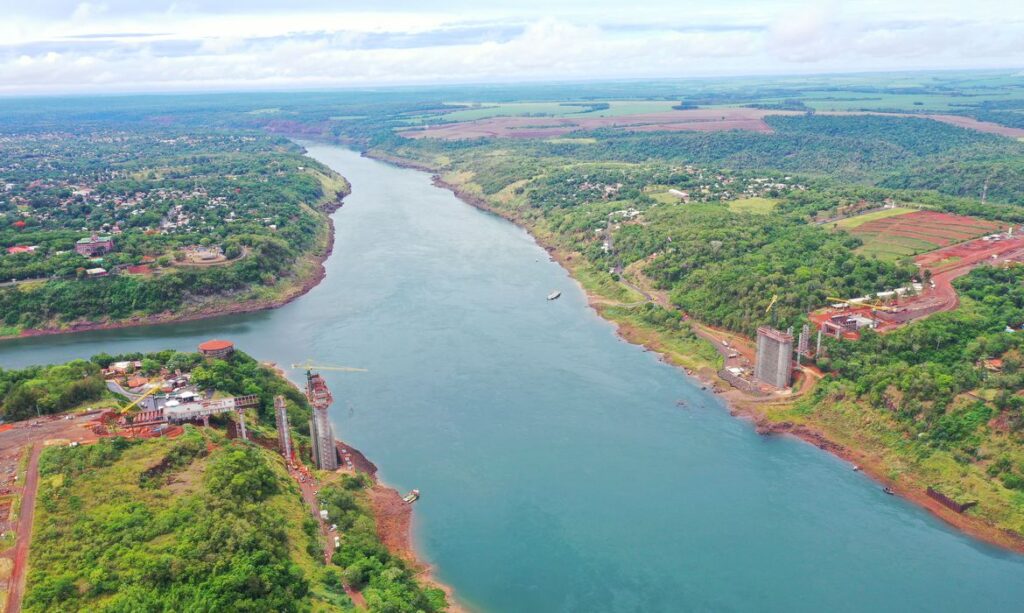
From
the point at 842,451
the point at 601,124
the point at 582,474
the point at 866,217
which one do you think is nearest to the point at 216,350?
the point at 582,474

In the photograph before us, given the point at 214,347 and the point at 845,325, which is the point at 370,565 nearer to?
the point at 214,347

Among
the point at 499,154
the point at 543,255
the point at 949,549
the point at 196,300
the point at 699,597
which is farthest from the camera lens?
the point at 499,154

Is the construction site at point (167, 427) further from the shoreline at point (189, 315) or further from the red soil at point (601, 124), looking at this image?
the red soil at point (601, 124)

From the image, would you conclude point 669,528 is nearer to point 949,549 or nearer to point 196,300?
point 949,549

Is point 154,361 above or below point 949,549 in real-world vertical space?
above

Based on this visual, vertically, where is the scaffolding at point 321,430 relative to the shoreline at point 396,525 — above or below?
above

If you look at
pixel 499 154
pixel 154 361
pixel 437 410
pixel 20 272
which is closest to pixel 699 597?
pixel 437 410

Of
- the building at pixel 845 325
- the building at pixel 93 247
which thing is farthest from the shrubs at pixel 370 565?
the building at pixel 93 247
